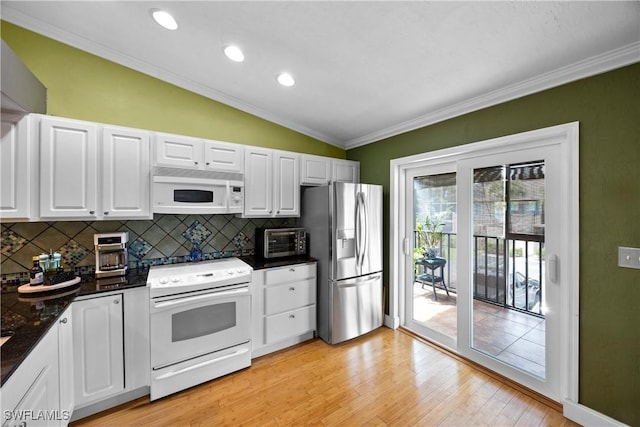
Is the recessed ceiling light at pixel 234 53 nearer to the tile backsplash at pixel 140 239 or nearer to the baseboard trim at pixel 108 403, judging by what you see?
the tile backsplash at pixel 140 239

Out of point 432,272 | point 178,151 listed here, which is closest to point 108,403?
point 178,151

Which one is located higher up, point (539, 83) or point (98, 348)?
point (539, 83)

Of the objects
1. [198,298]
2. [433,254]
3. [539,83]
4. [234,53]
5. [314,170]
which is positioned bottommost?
[198,298]

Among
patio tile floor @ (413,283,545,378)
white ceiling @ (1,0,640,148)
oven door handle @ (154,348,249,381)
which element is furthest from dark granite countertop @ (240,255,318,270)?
white ceiling @ (1,0,640,148)

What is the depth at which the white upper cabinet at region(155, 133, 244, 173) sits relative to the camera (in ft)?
7.55

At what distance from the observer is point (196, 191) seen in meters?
2.46

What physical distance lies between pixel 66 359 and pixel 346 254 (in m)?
2.34

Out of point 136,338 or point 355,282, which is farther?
point 355,282

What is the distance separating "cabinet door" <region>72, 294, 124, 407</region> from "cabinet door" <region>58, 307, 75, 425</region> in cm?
6

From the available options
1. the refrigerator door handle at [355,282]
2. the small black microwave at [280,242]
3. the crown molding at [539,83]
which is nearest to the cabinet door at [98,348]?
the small black microwave at [280,242]

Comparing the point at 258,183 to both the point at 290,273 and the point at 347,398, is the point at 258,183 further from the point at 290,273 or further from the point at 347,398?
the point at 347,398

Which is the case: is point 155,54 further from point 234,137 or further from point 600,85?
point 600,85

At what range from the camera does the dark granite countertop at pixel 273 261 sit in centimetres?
262

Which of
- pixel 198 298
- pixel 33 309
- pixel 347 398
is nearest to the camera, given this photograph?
pixel 33 309
